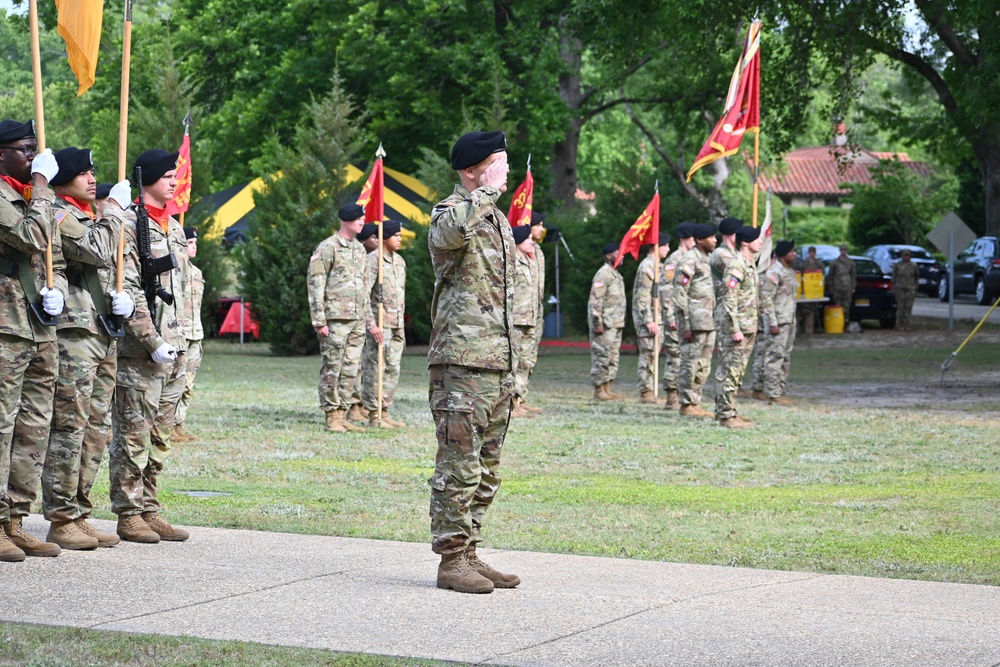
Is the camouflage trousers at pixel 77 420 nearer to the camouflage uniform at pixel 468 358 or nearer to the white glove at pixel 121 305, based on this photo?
the white glove at pixel 121 305

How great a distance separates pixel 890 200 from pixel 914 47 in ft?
87.9

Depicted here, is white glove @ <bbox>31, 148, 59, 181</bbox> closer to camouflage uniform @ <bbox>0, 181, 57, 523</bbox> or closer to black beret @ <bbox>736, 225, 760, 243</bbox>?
camouflage uniform @ <bbox>0, 181, 57, 523</bbox>

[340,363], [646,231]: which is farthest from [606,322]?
[340,363]

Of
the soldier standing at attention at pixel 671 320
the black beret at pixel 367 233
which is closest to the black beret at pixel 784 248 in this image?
the soldier standing at attention at pixel 671 320

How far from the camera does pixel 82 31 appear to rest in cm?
904

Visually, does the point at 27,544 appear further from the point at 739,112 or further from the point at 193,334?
the point at 739,112

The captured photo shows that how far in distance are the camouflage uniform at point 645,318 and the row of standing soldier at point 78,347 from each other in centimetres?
1240

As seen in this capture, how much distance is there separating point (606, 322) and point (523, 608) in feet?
49.0

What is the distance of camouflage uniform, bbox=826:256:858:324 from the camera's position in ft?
122

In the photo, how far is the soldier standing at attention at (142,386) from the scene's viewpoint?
28.2 ft

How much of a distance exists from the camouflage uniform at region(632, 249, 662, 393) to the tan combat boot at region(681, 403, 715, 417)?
2106 mm

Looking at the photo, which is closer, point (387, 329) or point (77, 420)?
point (77, 420)

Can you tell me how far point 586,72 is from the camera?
59.7 m

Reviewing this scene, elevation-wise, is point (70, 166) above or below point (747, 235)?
above
